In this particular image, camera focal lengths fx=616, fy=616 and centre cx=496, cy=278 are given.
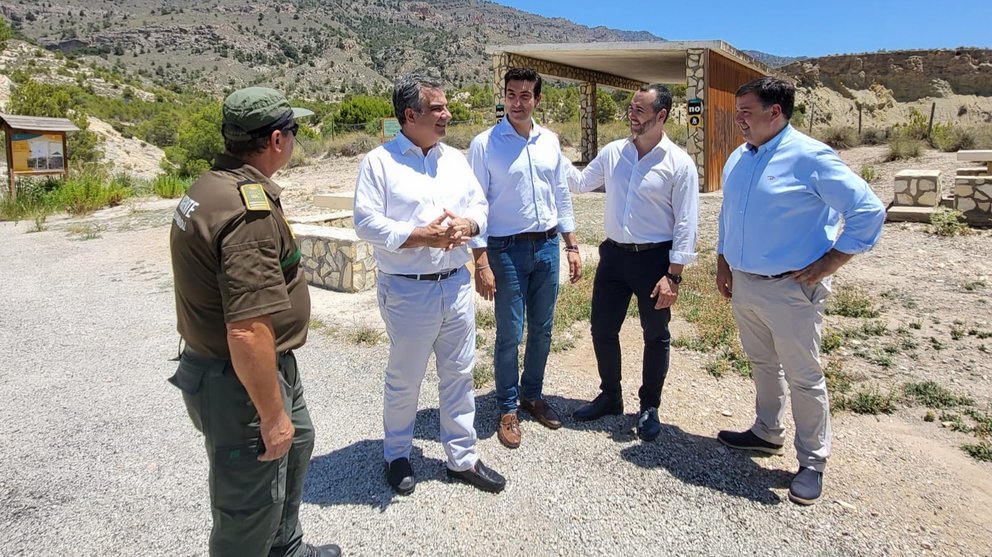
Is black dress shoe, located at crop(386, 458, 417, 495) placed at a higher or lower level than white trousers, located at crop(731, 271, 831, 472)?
lower

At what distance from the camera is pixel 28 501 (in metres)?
3.01

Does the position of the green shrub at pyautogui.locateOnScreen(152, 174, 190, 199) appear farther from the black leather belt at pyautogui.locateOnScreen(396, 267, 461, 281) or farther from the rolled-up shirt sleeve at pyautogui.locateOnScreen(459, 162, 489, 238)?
the black leather belt at pyautogui.locateOnScreen(396, 267, 461, 281)

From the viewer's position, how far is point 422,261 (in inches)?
108

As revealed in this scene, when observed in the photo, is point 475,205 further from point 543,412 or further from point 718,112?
point 718,112

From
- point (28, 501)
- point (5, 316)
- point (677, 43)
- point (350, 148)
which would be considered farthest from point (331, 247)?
point (350, 148)

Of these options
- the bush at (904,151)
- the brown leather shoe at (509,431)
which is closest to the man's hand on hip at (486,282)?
the brown leather shoe at (509,431)

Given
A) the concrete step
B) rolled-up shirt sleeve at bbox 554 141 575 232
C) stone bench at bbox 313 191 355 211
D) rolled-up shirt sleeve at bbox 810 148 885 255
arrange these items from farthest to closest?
stone bench at bbox 313 191 355 211 → the concrete step → rolled-up shirt sleeve at bbox 554 141 575 232 → rolled-up shirt sleeve at bbox 810 148 885 255

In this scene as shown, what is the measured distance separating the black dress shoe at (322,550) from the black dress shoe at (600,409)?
1.68 meters

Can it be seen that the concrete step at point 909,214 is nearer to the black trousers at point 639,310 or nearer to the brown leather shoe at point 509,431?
the black trousers at point 639,310

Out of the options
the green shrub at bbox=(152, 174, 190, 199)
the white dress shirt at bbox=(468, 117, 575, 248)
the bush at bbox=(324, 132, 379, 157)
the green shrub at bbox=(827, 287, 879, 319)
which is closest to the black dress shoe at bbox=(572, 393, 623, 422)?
the white dress shirt at bbox=(468, 117, 575, 248)

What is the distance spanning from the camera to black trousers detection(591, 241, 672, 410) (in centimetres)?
336

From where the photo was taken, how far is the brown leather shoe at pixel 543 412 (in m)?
3.61

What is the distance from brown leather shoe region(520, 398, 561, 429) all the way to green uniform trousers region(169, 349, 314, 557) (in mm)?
1945

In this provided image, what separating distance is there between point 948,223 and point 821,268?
7867mm
